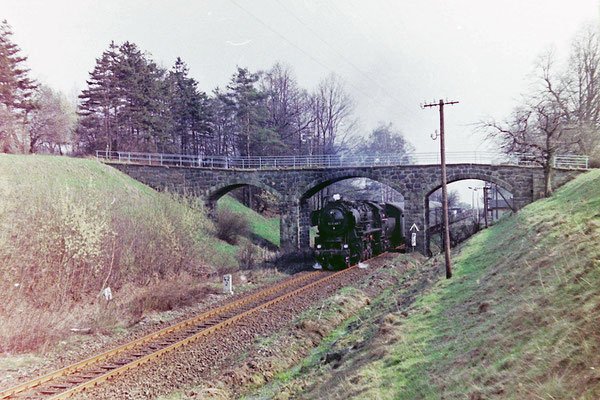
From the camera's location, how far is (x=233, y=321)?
11.8m

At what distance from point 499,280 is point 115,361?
959cm

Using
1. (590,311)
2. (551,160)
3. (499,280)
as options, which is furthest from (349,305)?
(551,160)

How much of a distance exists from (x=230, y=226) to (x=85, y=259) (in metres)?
15.0

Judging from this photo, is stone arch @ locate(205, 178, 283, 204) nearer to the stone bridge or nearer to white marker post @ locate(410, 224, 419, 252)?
the stone bridge

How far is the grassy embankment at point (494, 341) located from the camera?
13.7 ft

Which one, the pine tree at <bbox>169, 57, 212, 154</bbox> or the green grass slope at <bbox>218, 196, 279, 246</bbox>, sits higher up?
the pine tree at <bbox>169, 57, 212, 154</bbox>

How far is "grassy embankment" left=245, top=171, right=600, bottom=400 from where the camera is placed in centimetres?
417

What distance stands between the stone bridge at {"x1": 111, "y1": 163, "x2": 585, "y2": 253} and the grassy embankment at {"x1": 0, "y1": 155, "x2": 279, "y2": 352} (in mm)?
9819

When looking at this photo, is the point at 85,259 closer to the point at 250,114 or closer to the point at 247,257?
the point at 247,257

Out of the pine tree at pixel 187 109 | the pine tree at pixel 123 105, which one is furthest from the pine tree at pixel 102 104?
the pine tree at pixel 187 109

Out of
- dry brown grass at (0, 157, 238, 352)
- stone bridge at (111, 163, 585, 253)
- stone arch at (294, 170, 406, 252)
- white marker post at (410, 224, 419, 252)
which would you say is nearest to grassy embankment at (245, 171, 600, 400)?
dry brown grass at (0, 157, 238, 352)

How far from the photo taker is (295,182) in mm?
30109

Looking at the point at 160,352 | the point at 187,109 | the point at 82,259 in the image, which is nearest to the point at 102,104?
the point at 187,109

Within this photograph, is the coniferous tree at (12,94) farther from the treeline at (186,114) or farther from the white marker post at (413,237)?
the white marker post at (413,237)
